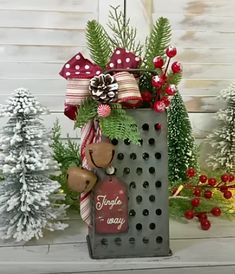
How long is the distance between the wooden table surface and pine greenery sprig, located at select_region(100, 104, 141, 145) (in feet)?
0.71

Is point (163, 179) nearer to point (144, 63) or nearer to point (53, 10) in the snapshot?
point (144, 63)

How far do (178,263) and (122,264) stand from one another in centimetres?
10

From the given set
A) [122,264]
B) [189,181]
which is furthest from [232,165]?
[122,264]

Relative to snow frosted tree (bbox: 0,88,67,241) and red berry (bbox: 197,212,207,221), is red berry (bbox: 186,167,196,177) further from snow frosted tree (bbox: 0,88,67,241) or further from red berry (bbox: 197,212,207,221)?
snow frosted tree (bbox: 0,88,67,241)

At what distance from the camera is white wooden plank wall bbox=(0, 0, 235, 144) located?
1258 millimetres

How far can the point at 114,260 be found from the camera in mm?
869

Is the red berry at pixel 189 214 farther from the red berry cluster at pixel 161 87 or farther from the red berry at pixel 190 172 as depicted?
→ the red berry cluster at pixel 161 87

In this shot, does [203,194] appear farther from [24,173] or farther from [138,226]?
[24,173]

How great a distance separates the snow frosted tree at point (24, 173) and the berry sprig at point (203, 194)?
0.30 m

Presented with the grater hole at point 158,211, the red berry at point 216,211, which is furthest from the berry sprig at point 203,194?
the grater hole at point 158,211

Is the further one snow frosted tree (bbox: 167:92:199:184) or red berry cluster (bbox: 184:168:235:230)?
snow frosted tree (bbox: 167:92:199:184)

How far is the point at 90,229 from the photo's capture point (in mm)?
923

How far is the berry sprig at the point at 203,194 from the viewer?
1.07 meters

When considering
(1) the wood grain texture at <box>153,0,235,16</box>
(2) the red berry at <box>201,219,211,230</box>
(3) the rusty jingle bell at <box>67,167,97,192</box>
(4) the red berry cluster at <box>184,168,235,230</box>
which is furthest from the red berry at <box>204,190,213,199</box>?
(1) the wood grain texture at <box>153,0,235,16</box>
